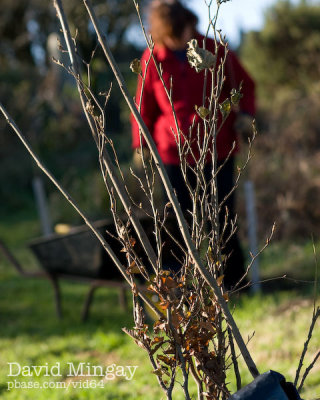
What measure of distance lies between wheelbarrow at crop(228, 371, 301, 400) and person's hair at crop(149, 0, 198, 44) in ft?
8.47

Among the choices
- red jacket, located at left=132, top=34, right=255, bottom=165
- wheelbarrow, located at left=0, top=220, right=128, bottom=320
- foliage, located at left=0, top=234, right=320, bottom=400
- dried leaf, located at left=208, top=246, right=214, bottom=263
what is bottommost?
dried leaf, located at left=208, top=246, right=214, bottom=263

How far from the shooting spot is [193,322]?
1.58 meters

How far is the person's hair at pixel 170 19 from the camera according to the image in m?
3.60

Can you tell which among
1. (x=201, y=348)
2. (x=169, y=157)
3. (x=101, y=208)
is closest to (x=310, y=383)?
(x=201, y=348)

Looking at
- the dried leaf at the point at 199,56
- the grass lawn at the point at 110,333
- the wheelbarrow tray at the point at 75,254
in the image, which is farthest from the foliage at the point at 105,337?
the dried leaf at the point at 199,56

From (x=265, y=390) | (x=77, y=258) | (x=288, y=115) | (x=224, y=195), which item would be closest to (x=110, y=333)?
(x=77, y=258)

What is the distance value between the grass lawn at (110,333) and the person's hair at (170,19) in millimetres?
1854

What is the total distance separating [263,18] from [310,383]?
11.3 meters

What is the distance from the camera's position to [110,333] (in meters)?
4.00

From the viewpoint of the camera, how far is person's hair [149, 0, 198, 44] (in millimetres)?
3604

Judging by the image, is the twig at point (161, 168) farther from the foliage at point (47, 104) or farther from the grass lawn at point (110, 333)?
the foliage at point (47, 104)

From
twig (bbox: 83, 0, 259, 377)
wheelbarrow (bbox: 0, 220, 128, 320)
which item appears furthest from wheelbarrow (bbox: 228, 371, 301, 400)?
wheelbarrow (bbox: 0, 220, 128, 320)

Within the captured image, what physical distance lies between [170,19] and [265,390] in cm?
269

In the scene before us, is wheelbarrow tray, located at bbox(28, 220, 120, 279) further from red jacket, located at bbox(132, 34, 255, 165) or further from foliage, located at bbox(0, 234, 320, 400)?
red jacket, located at bbox(132, 34, 255, 165)
